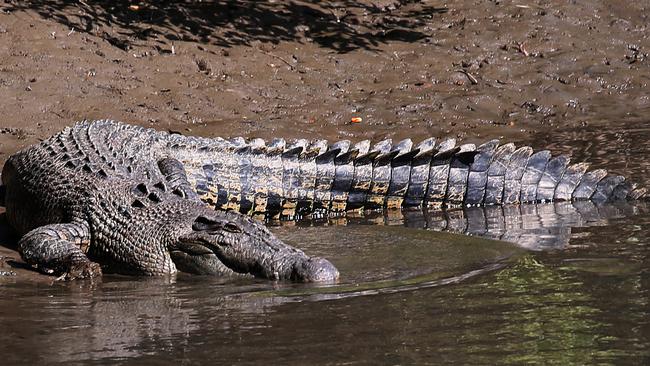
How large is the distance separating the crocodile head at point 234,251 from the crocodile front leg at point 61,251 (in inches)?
21.6

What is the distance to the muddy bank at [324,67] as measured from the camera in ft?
37.1

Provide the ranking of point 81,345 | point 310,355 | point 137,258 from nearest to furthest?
point 310,355, point 81,345, point 137,258

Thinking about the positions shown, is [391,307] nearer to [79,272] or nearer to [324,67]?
[79,272]

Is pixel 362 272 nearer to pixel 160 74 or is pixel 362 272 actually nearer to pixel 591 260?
pixel 591 260

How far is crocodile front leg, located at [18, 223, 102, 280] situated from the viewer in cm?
669

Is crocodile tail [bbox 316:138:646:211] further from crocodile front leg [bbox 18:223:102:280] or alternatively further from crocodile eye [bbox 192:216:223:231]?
crocodile front leg [bbox 18:223:102:280]

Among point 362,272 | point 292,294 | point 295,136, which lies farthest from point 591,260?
point 295,136

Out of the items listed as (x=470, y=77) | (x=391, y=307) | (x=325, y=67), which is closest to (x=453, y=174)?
(x=391, y=307)

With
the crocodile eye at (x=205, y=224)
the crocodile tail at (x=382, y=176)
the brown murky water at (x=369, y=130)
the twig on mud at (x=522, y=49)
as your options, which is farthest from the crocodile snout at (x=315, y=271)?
the twig on mud at (x=522, y=49)

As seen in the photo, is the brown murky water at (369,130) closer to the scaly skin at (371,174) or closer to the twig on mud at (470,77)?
the twig on mud at (470,77)

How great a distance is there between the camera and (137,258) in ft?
22.5

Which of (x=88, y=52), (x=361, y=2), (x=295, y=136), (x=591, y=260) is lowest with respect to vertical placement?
(x=591, y=260)

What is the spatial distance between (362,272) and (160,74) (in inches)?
247

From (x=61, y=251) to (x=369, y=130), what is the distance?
507 centimetres
